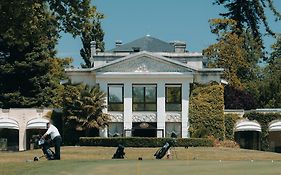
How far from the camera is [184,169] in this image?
23922 mm

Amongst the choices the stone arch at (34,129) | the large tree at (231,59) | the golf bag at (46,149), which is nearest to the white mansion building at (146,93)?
the stone arch at (34,129)

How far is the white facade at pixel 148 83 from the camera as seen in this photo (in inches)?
2453

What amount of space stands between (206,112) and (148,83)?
5.70 metres

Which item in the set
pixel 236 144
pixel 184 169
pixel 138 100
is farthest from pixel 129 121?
pixel 184 169

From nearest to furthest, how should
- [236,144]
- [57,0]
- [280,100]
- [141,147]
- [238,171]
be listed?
[238,171], [57,0], [141,147], [236,144], [280,100]

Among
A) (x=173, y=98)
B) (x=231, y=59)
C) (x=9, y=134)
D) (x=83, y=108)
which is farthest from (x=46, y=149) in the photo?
(x=231, y=59)

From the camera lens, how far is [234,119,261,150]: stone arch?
62531mm

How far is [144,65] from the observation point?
6272 centimetres

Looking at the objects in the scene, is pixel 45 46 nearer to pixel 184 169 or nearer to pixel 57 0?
pixel 57 0

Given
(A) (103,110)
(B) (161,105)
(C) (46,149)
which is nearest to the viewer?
(C) (46,149)

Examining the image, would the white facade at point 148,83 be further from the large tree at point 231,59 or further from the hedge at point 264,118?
the large tree at point 231,59

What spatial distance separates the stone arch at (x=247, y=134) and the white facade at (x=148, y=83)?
4.79 metres

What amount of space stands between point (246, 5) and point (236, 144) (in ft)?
96.5

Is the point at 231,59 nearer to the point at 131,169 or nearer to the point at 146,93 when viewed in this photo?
the point at 146,93
